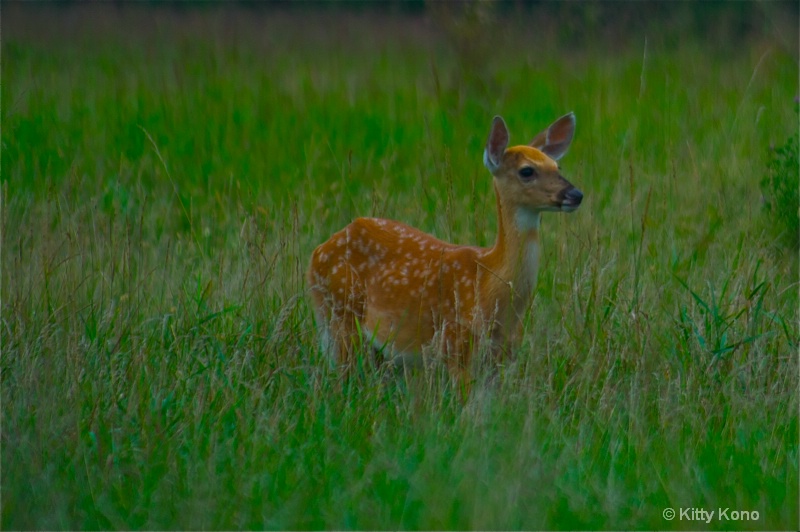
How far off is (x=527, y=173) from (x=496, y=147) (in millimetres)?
203

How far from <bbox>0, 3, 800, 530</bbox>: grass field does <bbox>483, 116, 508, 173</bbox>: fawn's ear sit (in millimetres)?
714

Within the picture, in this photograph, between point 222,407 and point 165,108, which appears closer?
point 222,407

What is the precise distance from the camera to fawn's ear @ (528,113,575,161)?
524cm

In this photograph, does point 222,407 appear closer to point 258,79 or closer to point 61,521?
point 61,521

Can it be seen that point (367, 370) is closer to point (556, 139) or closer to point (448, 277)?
point (448, 277)

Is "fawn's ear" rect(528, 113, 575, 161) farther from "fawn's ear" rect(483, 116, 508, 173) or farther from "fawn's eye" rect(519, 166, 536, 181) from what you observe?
"fawn's eye" rect(519, 166, 536, 181)

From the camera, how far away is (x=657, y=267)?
5.89 metres

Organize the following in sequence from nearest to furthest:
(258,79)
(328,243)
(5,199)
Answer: (328,243)
(5,199)
(258,79)

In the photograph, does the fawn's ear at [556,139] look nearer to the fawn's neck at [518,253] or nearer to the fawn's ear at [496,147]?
the fawn's ear at [496,147]

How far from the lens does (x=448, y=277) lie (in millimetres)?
5004

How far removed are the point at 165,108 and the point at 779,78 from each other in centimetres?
512

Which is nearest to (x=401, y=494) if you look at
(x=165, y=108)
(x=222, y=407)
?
(x=222, y=407)

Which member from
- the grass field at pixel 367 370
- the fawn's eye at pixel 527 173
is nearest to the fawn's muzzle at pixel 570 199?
the fawn's eye at pixel 527 173

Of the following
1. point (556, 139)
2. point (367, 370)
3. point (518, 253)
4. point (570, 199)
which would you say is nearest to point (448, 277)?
point (518, 253)
